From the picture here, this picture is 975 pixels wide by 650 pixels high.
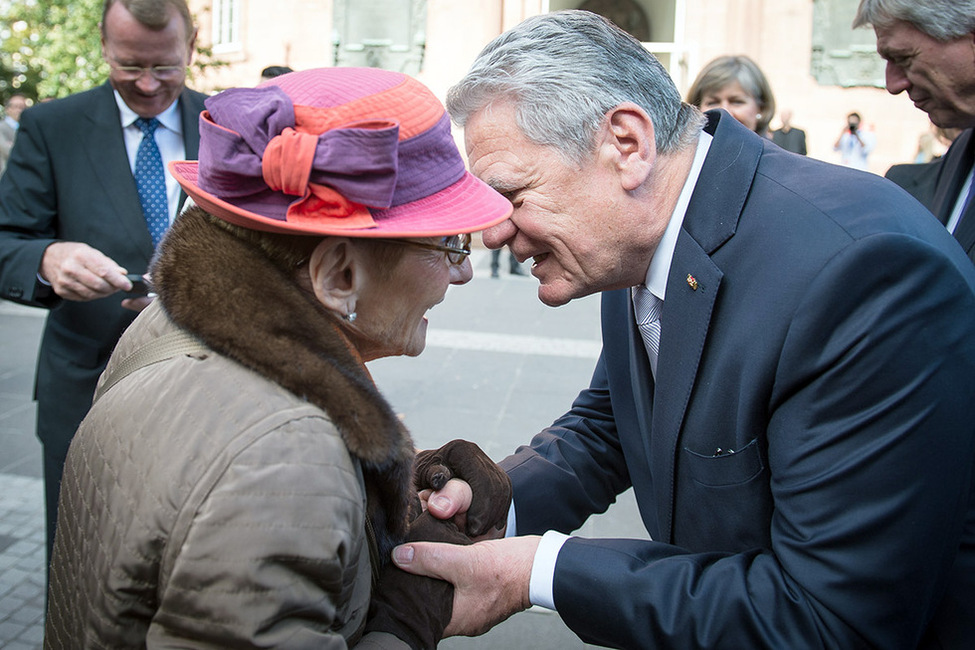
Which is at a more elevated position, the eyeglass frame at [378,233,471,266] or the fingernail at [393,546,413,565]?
the eyeglass frame at [378,233,471,266]

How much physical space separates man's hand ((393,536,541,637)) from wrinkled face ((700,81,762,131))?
3.82m

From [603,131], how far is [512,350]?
5.52 metres

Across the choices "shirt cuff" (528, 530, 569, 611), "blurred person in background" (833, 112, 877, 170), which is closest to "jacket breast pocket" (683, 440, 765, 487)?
"shirt cuff" (528, 530, 569, 611)

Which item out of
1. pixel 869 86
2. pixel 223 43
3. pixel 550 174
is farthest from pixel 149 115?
pixel 223 43

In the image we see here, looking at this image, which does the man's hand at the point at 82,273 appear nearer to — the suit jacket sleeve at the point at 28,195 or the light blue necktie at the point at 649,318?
the suit jacket sleeve at the point at 28,195

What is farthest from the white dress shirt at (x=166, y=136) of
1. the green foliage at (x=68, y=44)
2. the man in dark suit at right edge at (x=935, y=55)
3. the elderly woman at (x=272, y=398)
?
the green foliage at (x=68, y=44)

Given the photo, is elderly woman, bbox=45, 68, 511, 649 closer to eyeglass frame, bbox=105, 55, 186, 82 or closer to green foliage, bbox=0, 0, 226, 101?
eyeglass frame, bbox=105, 55, 186, 82

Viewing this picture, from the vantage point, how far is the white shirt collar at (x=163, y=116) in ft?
11.0

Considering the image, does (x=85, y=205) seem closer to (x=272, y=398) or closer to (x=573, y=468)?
(x=573, y=468)

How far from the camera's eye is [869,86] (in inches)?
560

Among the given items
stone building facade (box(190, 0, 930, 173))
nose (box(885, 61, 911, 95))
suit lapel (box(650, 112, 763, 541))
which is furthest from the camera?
stone building facade (box(190, 0, 930, 173))

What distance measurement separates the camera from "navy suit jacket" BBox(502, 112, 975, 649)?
1522 millimetres

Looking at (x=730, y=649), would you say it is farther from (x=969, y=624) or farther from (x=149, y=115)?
(x=149, y=115)

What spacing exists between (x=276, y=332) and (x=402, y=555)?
55 centimetres
